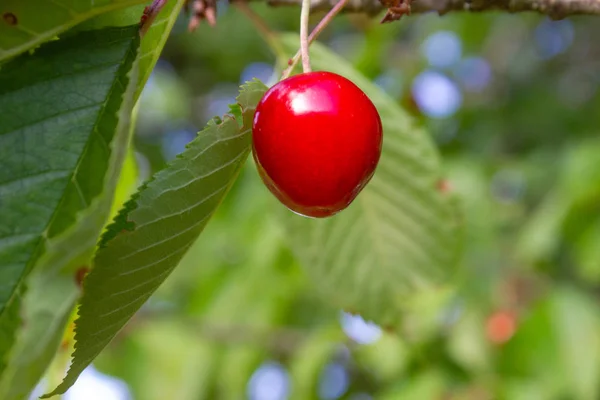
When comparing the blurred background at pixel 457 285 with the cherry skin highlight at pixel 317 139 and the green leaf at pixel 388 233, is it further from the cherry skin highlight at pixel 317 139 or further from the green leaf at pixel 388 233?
the cherry skin highlight at pixel 317 139

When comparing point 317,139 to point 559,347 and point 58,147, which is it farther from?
point 559,347

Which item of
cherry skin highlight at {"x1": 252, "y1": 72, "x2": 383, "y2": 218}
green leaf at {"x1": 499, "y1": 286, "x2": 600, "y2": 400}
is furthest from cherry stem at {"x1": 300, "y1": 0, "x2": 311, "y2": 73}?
green leaf at {"x1": 499, "y1": 286, "x2": 600, "y2": 400}

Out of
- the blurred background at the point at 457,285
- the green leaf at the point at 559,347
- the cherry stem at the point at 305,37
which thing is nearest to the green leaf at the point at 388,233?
the blurred background at the point at 457,285

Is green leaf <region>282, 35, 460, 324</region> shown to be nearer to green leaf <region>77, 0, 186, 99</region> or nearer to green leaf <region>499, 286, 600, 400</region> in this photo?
green leaf <region>77, 0, 186, 99</region>

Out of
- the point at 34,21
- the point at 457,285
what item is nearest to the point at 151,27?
the point at 34,21

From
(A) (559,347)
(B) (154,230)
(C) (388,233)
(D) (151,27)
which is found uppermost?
(D) (151,27)

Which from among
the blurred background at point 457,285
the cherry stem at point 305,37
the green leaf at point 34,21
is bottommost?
the blurred background at point 457,285

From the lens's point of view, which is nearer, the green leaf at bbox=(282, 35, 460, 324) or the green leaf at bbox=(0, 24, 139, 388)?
the green leaf at bbox=(0, 24, 139, 388)
